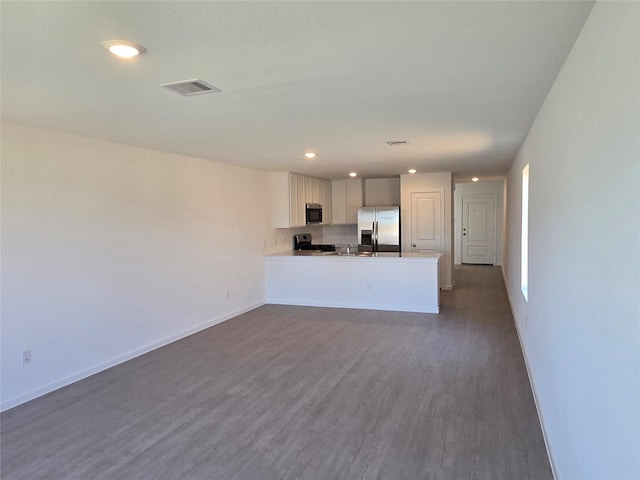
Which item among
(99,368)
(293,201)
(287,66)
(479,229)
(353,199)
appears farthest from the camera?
(479,229)

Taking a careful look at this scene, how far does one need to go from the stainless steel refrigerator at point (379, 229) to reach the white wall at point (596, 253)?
5.48 m

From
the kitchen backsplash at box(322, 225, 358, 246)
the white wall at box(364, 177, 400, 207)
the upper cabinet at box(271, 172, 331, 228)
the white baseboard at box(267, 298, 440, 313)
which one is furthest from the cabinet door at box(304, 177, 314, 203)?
the white baseboard at box(267, 298, 440, 313)

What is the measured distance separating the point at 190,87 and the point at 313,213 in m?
5.58

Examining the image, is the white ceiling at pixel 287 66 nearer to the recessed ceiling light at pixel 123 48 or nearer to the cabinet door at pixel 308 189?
the recessed ceiling light at pixel 123 48

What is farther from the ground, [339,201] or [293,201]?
[339,201]

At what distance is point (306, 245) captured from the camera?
26.9 ft

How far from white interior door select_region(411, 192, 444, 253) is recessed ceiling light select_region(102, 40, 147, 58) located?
6.59 meters

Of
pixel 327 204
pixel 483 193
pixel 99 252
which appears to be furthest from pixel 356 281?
pixel 483 193

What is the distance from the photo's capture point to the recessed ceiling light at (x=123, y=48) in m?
1.78

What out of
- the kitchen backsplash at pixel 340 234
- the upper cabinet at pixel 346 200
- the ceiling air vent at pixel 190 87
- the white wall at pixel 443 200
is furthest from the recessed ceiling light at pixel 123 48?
the kitchen backsplash at pixel 340 234

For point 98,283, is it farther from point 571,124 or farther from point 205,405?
point 571,124

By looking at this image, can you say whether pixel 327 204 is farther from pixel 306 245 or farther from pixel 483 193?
pixel 483 193

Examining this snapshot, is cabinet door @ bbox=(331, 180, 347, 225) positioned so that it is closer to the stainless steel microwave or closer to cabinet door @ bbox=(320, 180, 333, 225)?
cabinet door @ bbox=(320, 180, 333, 225)

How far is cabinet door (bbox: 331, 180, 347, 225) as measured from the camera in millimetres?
8805
